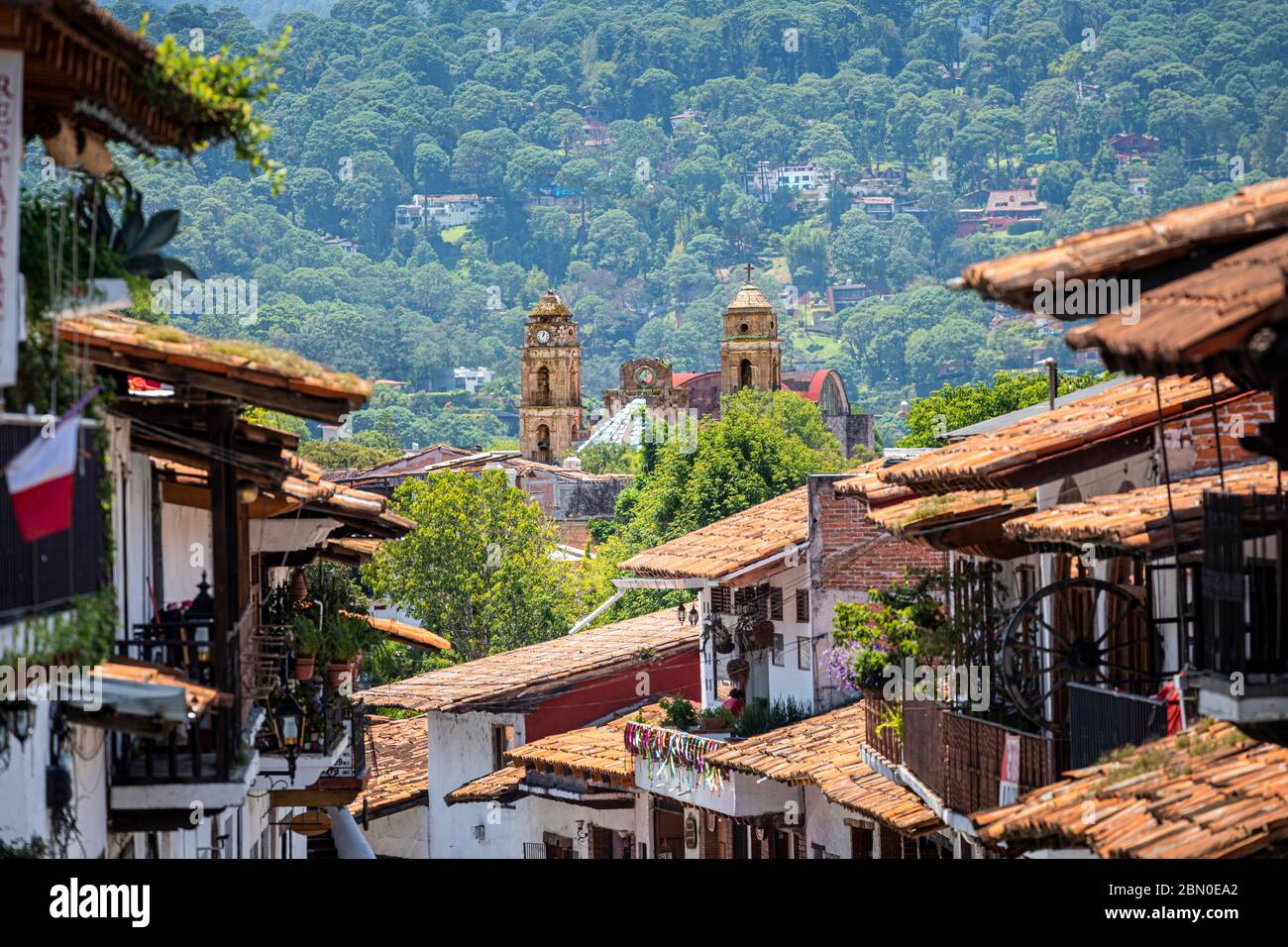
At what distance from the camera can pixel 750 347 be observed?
14162cm

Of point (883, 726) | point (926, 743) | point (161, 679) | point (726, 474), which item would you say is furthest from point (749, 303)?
point (161, 679)

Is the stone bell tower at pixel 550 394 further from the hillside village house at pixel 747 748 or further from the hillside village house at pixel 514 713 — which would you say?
the hillside village house at pixel 747 748

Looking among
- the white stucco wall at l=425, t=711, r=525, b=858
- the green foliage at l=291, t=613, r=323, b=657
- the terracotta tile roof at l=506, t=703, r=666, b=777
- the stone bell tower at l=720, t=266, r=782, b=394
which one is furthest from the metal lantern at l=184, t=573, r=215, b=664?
the stone bell tower at l=720, t=266, r=782, b=394

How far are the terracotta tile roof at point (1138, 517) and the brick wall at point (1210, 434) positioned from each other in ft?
1.47

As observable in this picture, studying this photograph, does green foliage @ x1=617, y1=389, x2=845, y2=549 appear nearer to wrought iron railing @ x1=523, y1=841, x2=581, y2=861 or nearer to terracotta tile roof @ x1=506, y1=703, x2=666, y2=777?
wrought iron railing @ x1=523, y1=841, x2=581, y2=861

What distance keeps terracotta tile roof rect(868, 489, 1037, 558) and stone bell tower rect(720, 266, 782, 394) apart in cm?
12126

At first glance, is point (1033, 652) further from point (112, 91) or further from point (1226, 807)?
point (112, 91)

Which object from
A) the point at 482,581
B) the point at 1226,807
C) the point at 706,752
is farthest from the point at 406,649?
the point at 1226,807

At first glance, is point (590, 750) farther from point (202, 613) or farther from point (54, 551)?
point (54, 551)

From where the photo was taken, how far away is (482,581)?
221 ft

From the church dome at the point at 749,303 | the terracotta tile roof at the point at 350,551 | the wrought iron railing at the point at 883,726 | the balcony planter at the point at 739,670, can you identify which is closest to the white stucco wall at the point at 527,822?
the balcony planter at the point at 739,670

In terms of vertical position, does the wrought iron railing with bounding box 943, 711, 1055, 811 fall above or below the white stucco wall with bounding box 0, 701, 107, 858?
below

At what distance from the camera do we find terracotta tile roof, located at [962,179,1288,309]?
10.2 m

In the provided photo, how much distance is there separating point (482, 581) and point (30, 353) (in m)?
57.3
